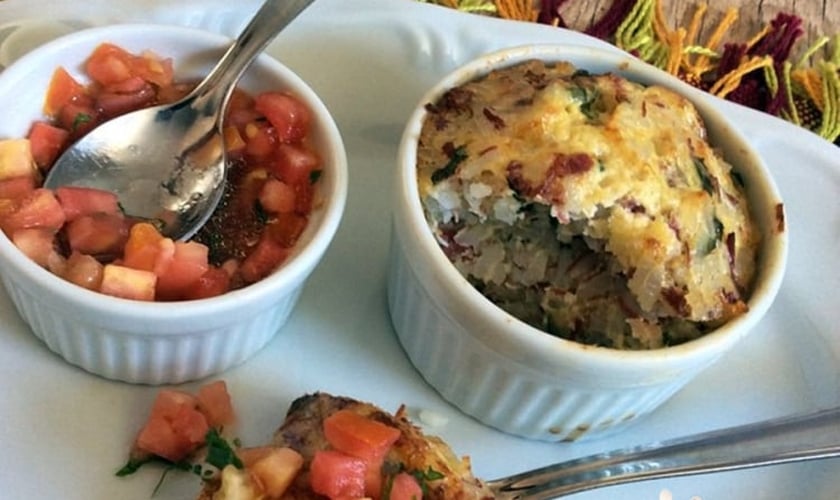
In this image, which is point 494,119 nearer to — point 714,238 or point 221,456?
point 714,238

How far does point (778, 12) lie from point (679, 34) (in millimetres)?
351

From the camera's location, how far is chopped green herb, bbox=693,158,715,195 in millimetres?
1979

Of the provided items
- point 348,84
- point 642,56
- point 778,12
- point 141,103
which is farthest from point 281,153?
point 778,12

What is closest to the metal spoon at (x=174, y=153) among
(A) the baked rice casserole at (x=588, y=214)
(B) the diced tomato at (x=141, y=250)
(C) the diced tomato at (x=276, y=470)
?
(B) the diced tomato at (x=141, y=250)

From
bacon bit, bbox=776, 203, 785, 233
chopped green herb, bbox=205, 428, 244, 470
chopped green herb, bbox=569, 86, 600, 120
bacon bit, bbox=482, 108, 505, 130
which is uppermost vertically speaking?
chopped green herb, bbox=569, 86, 600, 120

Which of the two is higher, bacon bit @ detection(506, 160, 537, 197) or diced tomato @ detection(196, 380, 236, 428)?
bacon bit @ detection(506, 160, 537, 197)

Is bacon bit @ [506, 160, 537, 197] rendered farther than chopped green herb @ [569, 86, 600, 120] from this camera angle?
No

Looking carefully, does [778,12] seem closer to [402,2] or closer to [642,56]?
[642,56]

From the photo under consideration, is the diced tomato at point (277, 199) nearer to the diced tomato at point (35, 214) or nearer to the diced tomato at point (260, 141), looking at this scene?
the diced tomato at point (260, 141)

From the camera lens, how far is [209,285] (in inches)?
73.8

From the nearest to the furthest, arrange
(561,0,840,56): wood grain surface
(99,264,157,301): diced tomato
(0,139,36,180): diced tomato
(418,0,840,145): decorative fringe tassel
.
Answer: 1. (99,264,157,301): diced tomato
2. (0,139,36,180): diced tomato
3. (418,0,840,145): decorative fringe tassel
4. (561,0,840,56): wood grain surface

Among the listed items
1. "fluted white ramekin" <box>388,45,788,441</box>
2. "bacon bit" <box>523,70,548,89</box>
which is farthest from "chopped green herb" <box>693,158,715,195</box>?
"bacon bit" <box>523,70,548,89</box>

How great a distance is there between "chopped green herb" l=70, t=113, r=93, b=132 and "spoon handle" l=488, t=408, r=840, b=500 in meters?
1.00

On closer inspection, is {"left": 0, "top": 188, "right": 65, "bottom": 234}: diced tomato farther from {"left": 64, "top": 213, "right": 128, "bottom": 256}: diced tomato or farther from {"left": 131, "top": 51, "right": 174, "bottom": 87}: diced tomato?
{"left": 131, "top": 51, "right": 174, "bottom": 87}: diced tomato
